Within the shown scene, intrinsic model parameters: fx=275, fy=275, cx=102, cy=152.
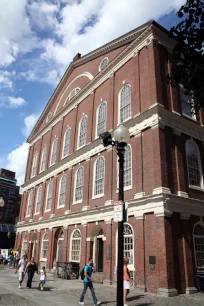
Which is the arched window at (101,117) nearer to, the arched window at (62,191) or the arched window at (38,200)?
the arched window at (62,191)

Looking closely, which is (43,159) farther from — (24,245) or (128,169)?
(128,169)

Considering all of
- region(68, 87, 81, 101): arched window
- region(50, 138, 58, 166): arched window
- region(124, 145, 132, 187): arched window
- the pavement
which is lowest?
the pavement

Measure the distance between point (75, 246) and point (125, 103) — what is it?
11762mm

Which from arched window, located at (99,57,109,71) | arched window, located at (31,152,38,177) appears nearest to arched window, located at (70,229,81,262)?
arched window, located at (99,57,109,71)

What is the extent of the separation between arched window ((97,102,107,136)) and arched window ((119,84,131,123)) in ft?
7.27

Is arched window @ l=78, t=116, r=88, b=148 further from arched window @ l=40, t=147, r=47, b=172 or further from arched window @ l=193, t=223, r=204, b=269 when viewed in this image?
arched window @ l=193, t=223, r=204, b=269

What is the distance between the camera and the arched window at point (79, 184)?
22984 millimetres

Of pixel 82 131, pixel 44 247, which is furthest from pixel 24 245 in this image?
pixel 82 131

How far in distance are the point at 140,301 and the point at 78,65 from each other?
976 inches

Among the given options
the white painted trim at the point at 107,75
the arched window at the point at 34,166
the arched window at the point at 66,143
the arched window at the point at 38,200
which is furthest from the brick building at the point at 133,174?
the arched window at the point at 34,166

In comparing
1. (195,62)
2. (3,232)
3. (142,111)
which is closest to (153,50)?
(142,111)

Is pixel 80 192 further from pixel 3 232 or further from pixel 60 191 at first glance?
pixel 3 232

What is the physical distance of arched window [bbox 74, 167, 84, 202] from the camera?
22984 mm

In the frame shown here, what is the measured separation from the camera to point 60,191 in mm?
26734
